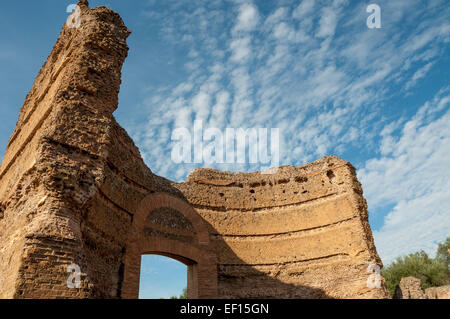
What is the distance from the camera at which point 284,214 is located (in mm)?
13852

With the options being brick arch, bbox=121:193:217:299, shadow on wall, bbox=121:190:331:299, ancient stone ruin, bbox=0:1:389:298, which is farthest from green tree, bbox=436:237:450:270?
brick arch, bbox=121:193:217:299

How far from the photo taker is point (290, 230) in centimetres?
1342

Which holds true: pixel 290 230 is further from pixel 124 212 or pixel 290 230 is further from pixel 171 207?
pixel 124 212

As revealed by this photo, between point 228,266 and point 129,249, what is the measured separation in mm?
4456

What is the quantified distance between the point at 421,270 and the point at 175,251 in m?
19.5

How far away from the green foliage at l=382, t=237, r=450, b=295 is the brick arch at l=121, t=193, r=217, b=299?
15.5 meters

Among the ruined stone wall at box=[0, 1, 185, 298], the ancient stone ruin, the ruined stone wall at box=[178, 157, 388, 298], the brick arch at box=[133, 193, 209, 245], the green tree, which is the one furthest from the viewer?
the green tree

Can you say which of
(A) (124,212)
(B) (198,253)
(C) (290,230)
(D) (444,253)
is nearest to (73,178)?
(A) (124,212)

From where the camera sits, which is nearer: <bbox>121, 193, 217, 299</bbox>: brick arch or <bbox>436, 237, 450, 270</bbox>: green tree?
<bbox>121, 193, 217, 299</bbox>: brick arch

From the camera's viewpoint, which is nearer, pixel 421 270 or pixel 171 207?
pixel 171 207

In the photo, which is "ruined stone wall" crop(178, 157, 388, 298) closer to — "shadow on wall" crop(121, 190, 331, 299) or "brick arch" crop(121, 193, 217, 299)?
"shadow on wall" crop(121, 190, 331, 299)

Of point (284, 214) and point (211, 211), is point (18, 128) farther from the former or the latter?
point (284, 214)

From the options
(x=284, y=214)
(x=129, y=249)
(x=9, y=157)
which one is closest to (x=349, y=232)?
(x=284, y=214)

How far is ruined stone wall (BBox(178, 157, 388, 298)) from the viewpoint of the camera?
12.0m
